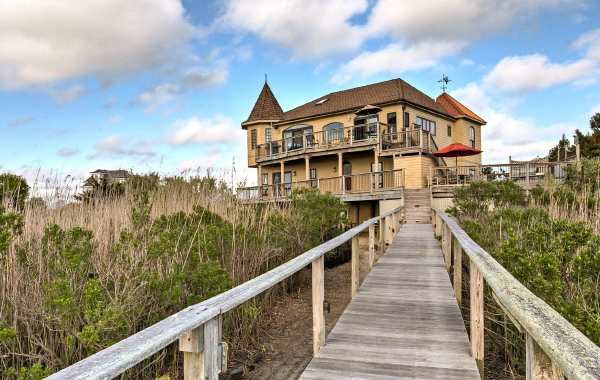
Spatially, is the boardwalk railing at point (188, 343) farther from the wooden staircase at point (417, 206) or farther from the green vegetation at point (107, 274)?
the wooden staircase at point (417, 206)

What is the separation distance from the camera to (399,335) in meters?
4.22

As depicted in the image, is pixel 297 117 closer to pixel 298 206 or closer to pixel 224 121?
pixel 224 121

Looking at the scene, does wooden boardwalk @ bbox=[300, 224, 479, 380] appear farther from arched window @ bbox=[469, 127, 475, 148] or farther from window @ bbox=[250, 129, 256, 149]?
window @ bbox=[250, 129, 256, 149]

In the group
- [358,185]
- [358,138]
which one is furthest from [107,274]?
[358,138]

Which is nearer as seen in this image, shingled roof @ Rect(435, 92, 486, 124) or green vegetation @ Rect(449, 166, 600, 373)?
green vegetation @ Rect(449, 166, 600, 373)

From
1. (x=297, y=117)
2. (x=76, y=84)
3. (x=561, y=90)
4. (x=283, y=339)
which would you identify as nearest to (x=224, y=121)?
(x=297, y=117)

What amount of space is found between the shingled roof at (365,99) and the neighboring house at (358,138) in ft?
0.27

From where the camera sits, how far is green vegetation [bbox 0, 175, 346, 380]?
342 centimetres

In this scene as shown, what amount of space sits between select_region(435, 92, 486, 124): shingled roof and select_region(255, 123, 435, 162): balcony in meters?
7.36

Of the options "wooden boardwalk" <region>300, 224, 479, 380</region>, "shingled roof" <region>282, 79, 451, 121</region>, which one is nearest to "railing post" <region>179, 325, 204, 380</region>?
"wooden boardwalk" <region>300, 224, 479, 380</region>

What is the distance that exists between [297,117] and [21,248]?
85.8 ft

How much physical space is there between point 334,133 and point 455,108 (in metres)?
10.3

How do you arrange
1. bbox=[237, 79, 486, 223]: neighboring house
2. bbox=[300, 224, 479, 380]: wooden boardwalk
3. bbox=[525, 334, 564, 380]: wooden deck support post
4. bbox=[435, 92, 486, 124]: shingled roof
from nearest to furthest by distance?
bbox=[525, 334, 564, 380]: wooden deck support post, bbox=[300, 224, 479, 380]: wooden boardwalk, bbox=[237, 79, 486, 223]: neighboring house, bbox=[435, 92, 486, 124]: shingled roof

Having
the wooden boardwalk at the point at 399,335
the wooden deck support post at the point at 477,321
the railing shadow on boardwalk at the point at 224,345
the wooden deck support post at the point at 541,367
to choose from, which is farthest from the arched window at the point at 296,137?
the wooden deck support post at the point at 541,367
